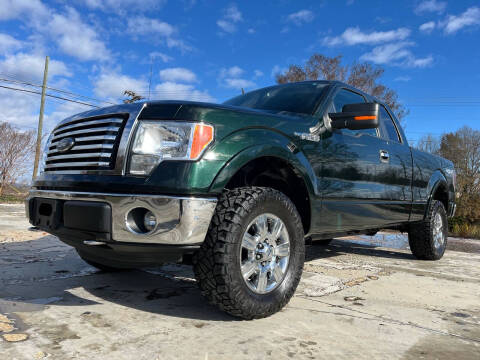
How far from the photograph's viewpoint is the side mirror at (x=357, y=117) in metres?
2.99

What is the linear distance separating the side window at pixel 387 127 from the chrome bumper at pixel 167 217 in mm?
2824

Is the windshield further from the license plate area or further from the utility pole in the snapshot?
the utility pole

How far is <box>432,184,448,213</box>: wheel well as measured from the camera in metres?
5.37

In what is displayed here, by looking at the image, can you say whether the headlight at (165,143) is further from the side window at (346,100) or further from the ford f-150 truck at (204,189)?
the side window at (346,100)

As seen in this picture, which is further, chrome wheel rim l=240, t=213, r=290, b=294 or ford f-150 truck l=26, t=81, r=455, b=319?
chrome wheel rim l=240, t=213, r=290, b=294

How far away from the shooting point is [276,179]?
289 cm

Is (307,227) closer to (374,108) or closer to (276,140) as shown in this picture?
(276,140)

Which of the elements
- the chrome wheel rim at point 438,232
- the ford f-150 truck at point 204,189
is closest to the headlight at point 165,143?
the ford f-150 truck at point 204,189

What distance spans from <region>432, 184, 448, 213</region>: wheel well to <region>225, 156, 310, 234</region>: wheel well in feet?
10.7

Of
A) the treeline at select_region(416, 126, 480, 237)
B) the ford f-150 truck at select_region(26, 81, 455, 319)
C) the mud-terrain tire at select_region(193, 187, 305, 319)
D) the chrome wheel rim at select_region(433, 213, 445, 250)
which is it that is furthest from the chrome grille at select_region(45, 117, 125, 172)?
the treeline at select_region(416, 126, 480, 237)

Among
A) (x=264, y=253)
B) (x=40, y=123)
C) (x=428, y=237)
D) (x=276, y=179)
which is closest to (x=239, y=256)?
(x=264, y=253)

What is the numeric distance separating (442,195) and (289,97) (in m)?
3.32

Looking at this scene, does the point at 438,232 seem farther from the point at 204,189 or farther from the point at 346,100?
the point at 204,189

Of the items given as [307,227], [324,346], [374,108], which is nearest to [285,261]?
[307,227]
